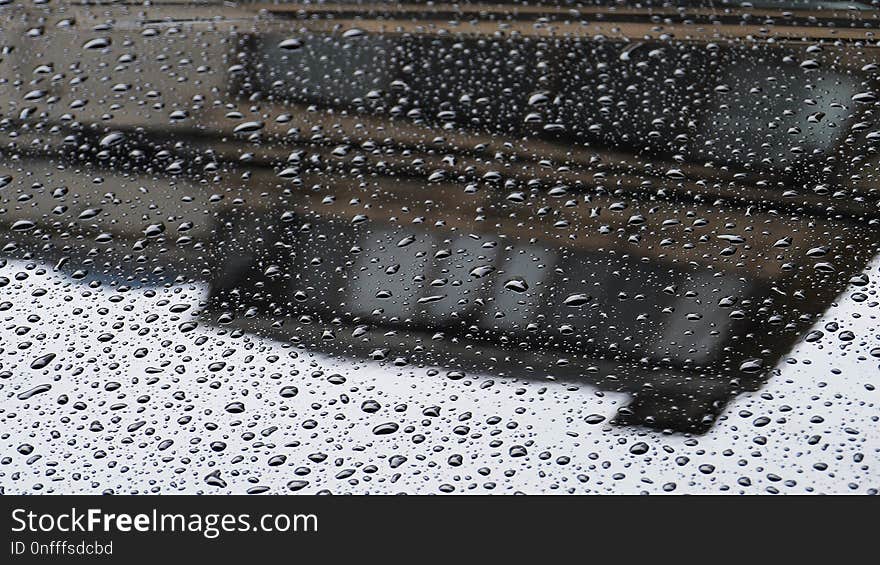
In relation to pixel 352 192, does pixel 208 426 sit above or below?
below

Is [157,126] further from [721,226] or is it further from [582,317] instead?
[721,226]

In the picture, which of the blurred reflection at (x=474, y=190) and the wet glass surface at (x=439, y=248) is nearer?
the wet glass surface at (x=439, y=248)

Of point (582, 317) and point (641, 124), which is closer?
point (582, 317)

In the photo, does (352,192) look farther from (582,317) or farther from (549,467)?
(549,467)

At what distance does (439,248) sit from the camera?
1222 mm

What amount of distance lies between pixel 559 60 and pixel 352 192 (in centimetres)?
50

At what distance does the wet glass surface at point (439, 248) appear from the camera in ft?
3.19

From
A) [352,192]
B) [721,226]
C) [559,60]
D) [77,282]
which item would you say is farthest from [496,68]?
[77,282]

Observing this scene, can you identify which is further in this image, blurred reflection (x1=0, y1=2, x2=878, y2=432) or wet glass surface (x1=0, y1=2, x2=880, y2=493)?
blurred reflection (x1=0, y1=2, x2=878, y2=432)

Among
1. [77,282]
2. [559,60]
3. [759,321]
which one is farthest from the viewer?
[559,60]

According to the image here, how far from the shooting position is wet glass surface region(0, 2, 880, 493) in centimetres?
97
